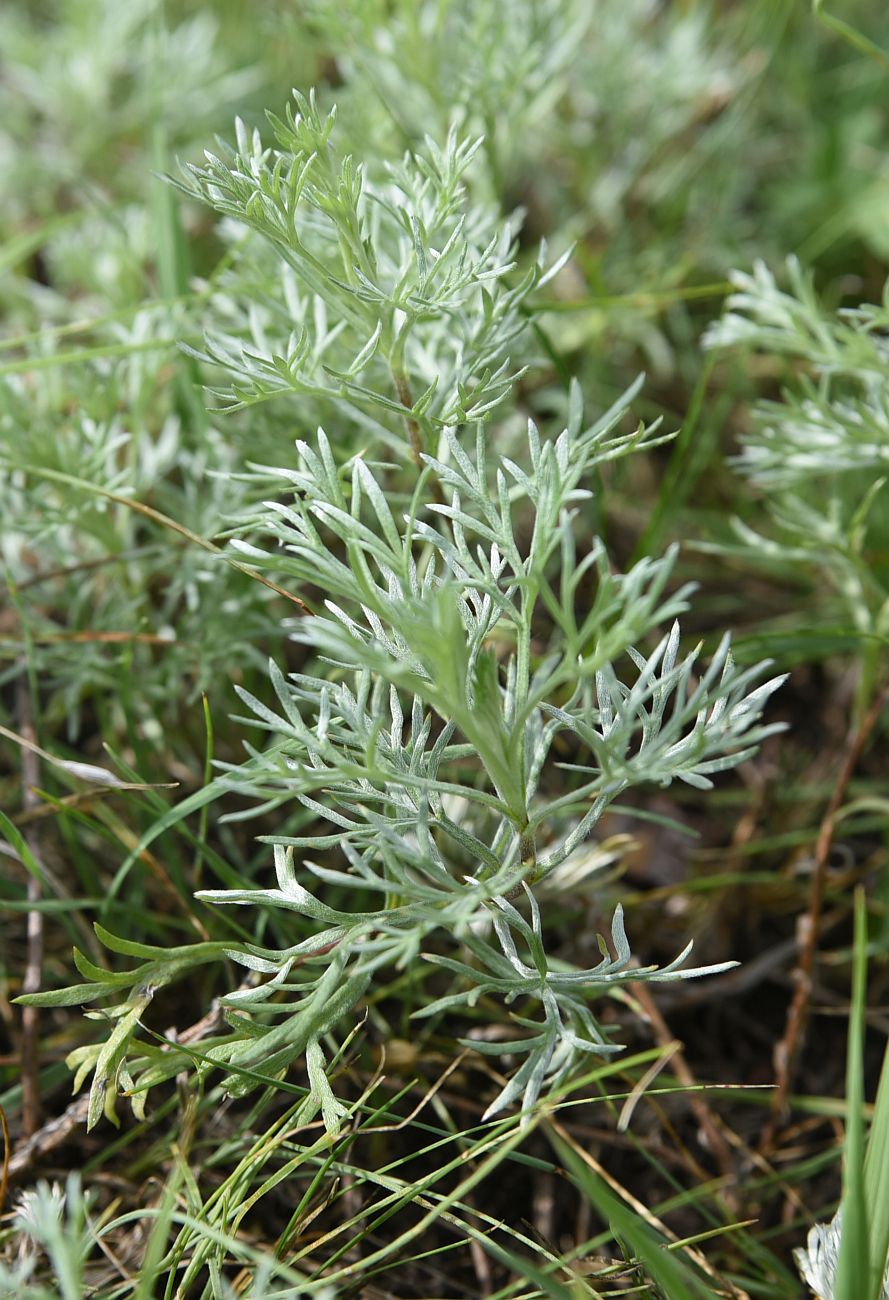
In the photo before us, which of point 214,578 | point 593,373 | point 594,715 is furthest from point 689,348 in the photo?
point 594,715

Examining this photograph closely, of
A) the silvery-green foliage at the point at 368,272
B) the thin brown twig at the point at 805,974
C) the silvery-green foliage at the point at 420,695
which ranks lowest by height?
the thin brown twig at the point at 805,974

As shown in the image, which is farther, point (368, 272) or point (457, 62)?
point (457, 62)

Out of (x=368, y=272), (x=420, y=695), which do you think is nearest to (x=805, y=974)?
(x=420, y=695)

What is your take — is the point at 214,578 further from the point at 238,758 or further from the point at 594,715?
the point at 594,715

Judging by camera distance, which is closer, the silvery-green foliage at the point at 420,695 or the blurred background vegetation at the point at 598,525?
the silvery-green foliage at the point at 420,695

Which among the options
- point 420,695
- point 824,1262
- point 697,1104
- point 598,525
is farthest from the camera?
point 598,525

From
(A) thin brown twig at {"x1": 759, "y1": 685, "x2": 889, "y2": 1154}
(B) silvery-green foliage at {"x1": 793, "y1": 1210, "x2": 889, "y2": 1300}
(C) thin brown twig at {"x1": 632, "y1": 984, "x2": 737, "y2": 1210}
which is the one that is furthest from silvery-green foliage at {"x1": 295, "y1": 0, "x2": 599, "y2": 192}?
(B) silvery-green foliage at {"x1": 793, "y1": 1210, "x2": 889, "y2": 1300}

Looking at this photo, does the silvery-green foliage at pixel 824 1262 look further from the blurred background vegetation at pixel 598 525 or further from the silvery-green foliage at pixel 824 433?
the silvery-green foliage at pixel 824 433

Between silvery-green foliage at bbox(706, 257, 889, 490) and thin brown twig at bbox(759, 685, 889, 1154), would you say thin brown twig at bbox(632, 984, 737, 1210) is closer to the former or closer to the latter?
thin brown twig at bbox(759, 685, 889, 1154)

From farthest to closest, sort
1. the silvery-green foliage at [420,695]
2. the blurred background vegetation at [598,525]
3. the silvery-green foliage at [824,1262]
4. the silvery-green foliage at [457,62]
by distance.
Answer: the silvery-green foliage at [457,62] < the blurred background vegetation at [598,525] < the silvery-green foliage at [824,1262] < the silvery-green foliage at [420,695]

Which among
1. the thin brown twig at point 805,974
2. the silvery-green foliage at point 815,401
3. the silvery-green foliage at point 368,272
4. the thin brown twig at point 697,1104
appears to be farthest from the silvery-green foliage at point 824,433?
the thin brown twig at point 697,1104

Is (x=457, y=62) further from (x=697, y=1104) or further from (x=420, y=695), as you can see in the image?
(x=697, y=1104)
